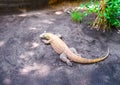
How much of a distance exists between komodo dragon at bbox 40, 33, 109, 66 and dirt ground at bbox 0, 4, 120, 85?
0.08m

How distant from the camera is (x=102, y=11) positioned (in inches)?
195

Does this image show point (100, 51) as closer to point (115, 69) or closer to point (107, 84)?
point (115, 69)

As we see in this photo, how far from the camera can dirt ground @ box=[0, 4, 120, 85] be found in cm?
353

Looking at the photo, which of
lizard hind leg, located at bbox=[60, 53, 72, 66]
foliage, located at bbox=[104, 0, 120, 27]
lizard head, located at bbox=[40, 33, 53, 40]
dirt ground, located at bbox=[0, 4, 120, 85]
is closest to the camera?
dirt ground, located at bbox=[0, 4, 120, 85]

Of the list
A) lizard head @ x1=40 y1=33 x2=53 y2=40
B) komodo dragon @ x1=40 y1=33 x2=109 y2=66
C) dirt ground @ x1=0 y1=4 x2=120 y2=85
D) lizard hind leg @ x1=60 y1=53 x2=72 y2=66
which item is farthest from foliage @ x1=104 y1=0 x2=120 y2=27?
lizard hind leg @ x1=60 y1=53 x2=72 y2=66

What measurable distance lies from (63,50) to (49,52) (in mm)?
289

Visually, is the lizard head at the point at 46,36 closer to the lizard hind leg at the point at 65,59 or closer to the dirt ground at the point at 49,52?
the dirt ground at the point at 49,52

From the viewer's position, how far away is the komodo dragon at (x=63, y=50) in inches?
150

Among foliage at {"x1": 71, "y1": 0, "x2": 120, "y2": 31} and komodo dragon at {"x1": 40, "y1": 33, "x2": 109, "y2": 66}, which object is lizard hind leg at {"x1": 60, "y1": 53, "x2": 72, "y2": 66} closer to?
komodo dragon at {"x1": 40, "y1": 33, "x2": 109, "y2": 66}

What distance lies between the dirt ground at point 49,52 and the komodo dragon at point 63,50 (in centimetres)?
8

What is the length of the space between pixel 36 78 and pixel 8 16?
2.62 meters

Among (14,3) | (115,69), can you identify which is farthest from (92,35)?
(14,3)

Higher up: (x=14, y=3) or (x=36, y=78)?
(x=14, y=3)

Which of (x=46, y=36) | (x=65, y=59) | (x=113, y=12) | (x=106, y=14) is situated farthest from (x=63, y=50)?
(x=113, y=12)
